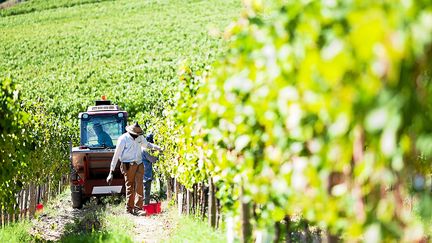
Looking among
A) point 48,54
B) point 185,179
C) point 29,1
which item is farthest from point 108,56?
point 185,179

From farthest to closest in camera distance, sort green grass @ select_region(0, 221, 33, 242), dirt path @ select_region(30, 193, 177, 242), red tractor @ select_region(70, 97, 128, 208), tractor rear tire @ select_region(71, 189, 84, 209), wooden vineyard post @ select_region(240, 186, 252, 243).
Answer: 1. tractor rear tire @ select_region(71, 189, 84, 209)
2. red tractor @ select_region(70, 97, 128, 208)
3. dirt path @ select_region(30, 193, 177, 242)
4. green grass @ select_region(0, 221, 33, 242)
5. wooden vineyard post @ select_region(240, 186, 252, 243)

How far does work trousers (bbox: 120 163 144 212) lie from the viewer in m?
12.8

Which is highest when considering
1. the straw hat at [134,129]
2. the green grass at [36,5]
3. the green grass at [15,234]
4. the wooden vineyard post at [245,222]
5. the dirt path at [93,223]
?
the green grass at [36,5]

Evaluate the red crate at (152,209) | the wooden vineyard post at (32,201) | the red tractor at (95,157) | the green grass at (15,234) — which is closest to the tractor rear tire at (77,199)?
the red tractor at (95,157)

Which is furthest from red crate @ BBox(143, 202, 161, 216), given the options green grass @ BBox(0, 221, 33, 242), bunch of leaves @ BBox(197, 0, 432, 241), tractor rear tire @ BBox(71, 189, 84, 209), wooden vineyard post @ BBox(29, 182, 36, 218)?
bunch of leaves @ BBox(197, 0, 432, 241)

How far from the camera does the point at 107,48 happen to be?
53.7 m

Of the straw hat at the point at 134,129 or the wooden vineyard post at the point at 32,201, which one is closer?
the straw hat at the point at 134,129

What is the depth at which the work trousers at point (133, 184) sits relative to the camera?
1276cm

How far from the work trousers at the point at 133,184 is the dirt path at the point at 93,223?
26cm

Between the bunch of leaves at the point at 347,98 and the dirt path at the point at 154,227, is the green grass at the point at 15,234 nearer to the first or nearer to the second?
the dirt path at the point at 154,227

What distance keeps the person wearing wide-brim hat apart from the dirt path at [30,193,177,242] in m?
0.29

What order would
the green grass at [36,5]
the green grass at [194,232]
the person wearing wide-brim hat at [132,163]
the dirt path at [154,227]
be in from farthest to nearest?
1. the green grass at [36,5]
2. the person wearing wide-brim hat at [132,163]
3. the dirt path at [154,227]
4. the green grass at [194,232]

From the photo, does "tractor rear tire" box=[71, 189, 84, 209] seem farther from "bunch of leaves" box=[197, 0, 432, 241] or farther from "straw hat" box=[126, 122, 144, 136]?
"bunch of leaves" box=[197, 0, 432, 241]

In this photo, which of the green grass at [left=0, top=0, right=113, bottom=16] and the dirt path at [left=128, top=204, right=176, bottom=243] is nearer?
the dirt path at [left=128, top=204, right=176, bottom=243]
